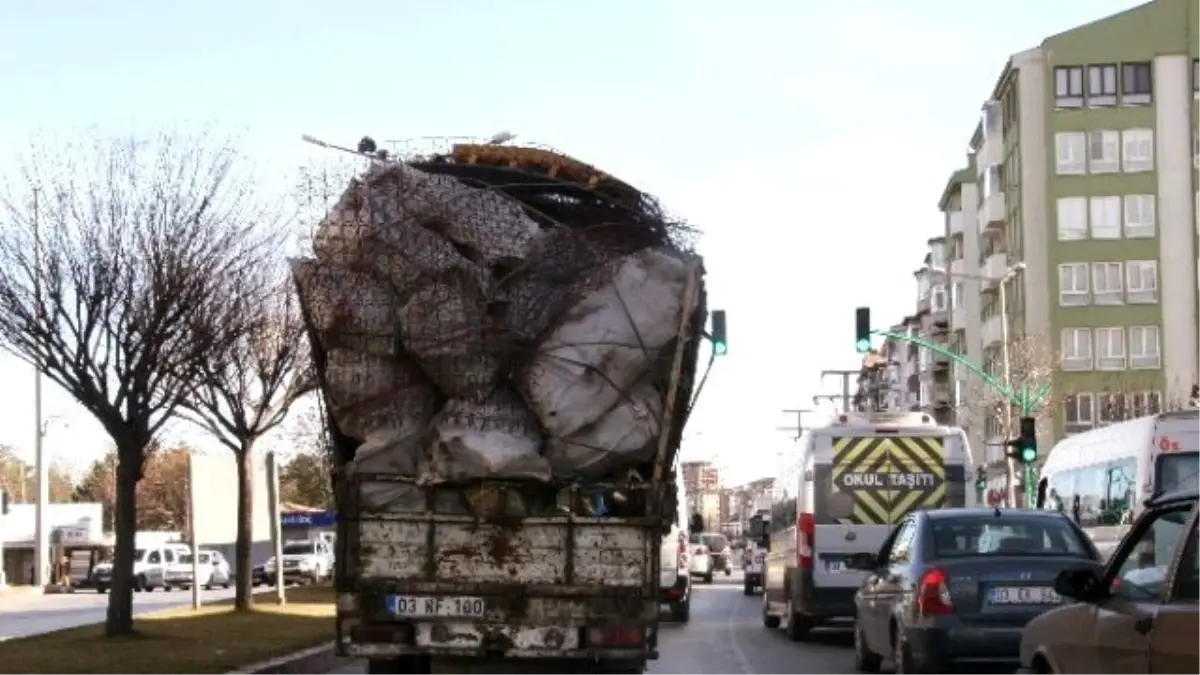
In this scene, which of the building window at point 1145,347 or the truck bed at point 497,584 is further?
the building window at point 1145,347

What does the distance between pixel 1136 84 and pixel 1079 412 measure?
13.5 meters

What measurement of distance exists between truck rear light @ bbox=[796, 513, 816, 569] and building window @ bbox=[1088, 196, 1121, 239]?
56.3 metres

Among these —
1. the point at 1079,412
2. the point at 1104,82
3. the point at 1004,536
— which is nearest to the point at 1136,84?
the point at 1104,82

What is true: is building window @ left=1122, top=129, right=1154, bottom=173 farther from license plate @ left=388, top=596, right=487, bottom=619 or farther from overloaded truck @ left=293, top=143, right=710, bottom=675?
license plate @ left=388, top=596, right=487, bottom=619

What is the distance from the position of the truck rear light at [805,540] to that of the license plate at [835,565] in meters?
A: 0.20

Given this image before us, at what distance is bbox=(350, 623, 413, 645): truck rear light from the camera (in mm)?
11500

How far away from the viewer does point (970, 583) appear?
1370 centimetres

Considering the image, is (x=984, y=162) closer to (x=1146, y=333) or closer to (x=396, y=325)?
(x=1146, y=333)

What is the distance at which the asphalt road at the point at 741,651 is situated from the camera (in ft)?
60.3

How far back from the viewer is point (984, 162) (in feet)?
282

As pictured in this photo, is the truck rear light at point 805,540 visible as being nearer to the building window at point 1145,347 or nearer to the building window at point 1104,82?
the building window at point 1145,347

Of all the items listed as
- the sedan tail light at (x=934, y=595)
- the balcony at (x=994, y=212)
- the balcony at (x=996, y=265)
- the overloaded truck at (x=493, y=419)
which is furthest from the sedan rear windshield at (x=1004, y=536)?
the balcony at (x=994, y=212)

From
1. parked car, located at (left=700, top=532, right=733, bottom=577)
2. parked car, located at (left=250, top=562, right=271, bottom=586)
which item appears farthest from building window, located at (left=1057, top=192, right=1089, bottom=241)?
parked car, located at (left=250, top=562, right=271, bottom=586)

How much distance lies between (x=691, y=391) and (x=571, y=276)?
1.17 metres
